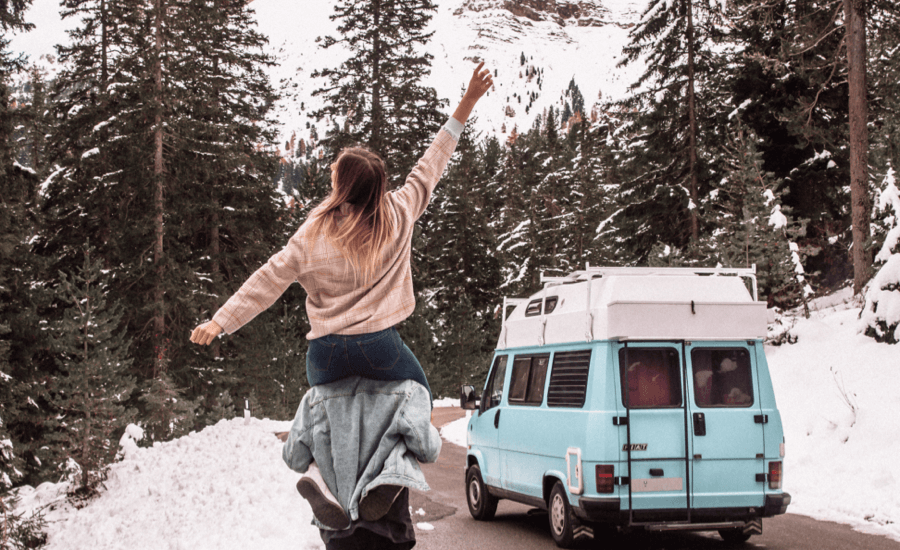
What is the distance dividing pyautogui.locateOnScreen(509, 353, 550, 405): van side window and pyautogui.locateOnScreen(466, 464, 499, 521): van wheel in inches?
50.5

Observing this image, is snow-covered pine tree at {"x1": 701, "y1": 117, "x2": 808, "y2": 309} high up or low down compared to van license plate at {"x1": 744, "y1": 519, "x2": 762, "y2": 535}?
up

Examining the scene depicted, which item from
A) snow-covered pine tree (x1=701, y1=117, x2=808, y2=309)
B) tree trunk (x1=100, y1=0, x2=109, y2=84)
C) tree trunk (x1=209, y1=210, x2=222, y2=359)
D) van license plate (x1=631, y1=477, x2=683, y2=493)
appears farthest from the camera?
tree trunk (x1=209, y1=210, x2=222, y2=359)

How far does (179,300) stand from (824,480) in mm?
20313

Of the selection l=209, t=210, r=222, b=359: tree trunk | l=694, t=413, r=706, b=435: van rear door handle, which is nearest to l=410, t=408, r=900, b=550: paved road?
l=694, t=413, r=706, b=435: van rear door handle

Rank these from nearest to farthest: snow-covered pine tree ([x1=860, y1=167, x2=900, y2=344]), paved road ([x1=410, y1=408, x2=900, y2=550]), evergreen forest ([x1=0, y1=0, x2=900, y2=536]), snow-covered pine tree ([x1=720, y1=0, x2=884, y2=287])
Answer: paved road ([x1=410, y1=408, x2=900, y2=550]) < snow-covered pine tree ([x1=860, y1=167, x2=900, y2=344]) < evergreen forest ([x1=0, y1=0, x2=900, y2=536]) < snow-covered pine tree ([x1=720, y1=0, x2=884, y2=287])

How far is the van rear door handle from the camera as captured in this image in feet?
27.0

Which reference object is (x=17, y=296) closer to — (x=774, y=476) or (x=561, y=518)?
(x=561, y=518)

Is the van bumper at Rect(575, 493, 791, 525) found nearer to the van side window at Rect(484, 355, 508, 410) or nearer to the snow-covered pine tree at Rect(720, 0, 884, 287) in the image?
the van side window at Rect(484, 355, 508, 410)

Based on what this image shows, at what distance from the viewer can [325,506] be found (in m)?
2.99

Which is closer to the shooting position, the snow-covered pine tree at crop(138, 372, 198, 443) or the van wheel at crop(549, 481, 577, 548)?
the van wheel at crop(549, 481, 577, 548)

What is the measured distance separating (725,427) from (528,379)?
2.59m

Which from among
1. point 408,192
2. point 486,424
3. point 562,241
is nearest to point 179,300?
point 486,424

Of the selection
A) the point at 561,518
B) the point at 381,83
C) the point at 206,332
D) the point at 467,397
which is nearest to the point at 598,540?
the point at 561,518

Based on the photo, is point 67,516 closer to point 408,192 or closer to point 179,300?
point 408,192
